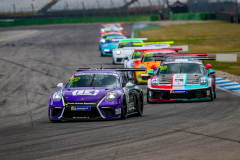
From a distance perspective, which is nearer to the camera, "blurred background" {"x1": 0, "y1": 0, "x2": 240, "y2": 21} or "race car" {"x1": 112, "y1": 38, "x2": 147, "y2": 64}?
"race car" {"x1": 112, "y1": 38, "x2": 147, "y2": 64}

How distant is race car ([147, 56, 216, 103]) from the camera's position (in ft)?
42.7

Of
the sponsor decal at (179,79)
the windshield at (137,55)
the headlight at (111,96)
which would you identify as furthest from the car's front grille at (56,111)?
the windshield at (137,55)

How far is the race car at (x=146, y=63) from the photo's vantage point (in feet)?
56.6

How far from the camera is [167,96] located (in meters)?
13.2

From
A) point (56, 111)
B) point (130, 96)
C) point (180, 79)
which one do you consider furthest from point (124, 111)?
point (180, 79)

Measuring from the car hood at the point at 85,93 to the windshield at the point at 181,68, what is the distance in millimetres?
4195

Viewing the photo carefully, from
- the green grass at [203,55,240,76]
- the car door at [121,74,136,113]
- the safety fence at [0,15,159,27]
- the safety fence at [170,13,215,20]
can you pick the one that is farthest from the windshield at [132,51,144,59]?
the safety fence at [0,15,159,27]

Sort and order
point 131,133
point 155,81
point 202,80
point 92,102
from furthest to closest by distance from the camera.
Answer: point 155,81 < point 202,80 < point 92,102 < point 131,133

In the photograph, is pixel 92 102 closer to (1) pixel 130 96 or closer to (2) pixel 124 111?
(2) pixel 124 111

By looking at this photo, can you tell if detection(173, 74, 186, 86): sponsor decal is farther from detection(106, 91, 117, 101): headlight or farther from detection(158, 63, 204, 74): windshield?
detection(106, 91, 117, 101): headlight

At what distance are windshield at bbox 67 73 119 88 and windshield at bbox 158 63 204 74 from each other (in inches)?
138

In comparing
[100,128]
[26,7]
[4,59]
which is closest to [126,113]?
[100,128]

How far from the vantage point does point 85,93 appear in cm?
989

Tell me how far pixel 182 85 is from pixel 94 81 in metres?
3.35
